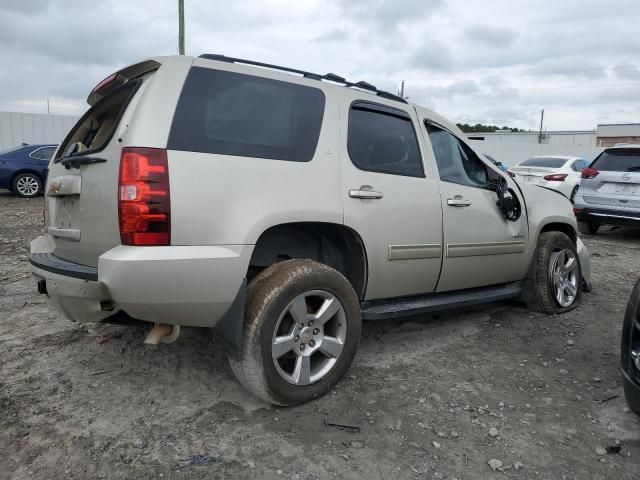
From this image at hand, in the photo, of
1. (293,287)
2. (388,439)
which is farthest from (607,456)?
(293,287)

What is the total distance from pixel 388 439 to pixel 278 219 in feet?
4.09

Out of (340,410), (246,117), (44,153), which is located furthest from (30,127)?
(340,410)

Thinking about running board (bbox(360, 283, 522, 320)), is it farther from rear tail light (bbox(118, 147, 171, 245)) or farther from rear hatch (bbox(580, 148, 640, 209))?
rear hatch (bbox(580, 148, 640, 209))

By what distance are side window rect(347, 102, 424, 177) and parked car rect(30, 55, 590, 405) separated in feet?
0.04

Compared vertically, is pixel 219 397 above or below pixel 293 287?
below

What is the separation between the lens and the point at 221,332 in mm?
2725

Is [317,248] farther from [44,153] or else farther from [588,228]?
[44,153]

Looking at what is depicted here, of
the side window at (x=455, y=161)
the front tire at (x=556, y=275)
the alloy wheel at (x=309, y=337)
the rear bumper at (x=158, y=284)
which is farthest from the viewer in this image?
the front tire at (x=556, y=275)

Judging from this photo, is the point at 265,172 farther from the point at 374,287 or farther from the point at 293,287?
the point at 374,287

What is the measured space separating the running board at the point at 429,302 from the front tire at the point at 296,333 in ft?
0.90

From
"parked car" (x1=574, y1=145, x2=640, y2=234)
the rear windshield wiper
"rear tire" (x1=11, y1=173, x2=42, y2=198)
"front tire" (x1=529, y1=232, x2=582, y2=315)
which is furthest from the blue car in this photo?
"front tire" (x1=529, y1=232, x2=582, y2=315)

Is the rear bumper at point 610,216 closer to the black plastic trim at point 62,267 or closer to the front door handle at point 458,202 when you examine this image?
the front door handle at point 458,202

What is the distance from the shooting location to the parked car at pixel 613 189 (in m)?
8.24

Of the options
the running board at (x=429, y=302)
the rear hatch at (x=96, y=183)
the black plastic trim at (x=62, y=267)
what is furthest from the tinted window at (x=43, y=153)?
the running board at (x=429, y=302)
